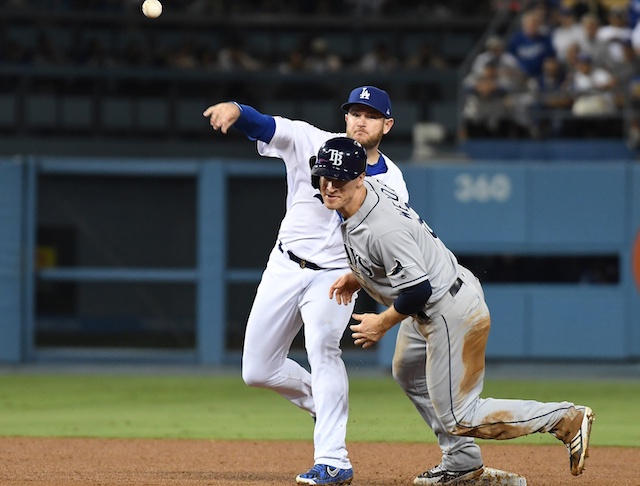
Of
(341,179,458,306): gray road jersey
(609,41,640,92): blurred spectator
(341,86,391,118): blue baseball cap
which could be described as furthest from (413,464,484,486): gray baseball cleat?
(609,41,640,92): blurred spectator

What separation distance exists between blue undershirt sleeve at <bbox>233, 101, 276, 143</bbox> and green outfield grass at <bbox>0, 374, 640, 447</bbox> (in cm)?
273

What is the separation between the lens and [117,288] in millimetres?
13500

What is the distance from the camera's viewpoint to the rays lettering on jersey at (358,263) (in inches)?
199

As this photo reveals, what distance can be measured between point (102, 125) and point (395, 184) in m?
9.69

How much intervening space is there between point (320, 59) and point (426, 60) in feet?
4.59

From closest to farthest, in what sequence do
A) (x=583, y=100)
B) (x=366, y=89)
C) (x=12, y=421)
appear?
1. (x=366, y=89)
2. (x=12, y=421)
3. (x=583, y=100)

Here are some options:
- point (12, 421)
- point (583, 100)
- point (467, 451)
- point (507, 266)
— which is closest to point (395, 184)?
point (467, 451)

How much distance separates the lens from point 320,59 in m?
15.6

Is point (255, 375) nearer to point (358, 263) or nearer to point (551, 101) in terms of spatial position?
point (358, 263)

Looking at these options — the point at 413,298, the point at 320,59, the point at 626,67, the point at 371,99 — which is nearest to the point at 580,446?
the point at 413,298

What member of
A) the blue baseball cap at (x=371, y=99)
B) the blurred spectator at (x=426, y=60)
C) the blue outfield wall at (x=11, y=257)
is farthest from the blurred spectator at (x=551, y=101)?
the blue baseball cap at (x=371, y=99)

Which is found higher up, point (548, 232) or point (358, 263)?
point (548, 232)

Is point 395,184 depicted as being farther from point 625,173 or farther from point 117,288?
point 117,288

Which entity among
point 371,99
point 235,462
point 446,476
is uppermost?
point 371,99
